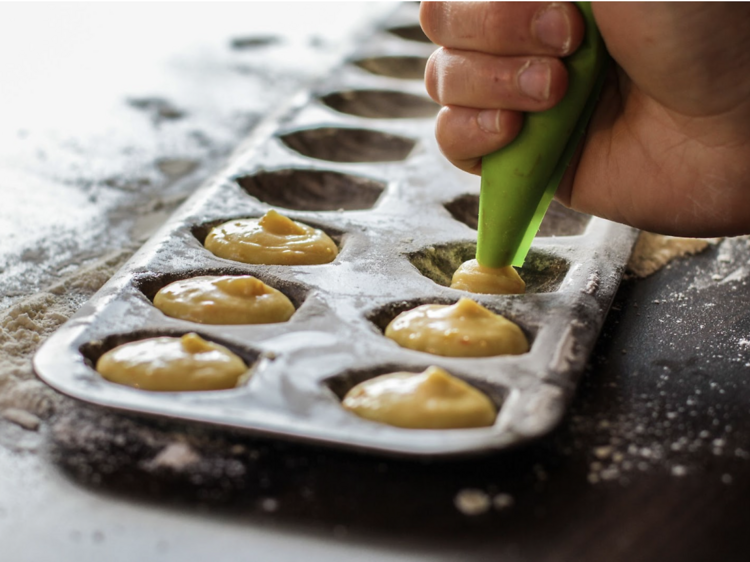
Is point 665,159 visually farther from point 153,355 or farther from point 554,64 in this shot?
point 153,355

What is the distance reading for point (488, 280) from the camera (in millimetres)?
1681

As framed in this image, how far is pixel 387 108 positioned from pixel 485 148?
5.03ft

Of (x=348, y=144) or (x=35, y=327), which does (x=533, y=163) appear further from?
(x=348, y=144)

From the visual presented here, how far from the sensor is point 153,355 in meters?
1.37

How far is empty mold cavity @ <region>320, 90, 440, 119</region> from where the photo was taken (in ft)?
9.70

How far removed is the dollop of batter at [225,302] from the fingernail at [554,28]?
0.69m

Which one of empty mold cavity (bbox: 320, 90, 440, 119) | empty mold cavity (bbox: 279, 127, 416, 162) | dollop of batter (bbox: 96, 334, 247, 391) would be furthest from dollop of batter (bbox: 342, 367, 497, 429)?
empty mold cavity (bbox: 320, 90, 440, 119)

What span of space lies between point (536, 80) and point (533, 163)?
0.52ft

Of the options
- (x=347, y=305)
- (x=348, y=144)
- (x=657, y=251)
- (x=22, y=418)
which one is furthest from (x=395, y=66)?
(x=22, y=418)

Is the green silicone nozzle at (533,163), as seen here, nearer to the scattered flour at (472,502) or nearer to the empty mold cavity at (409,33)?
the scattered flour at (472,502)

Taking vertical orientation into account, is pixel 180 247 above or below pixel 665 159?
below

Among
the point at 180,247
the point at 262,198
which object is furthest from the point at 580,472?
the point at 262,198

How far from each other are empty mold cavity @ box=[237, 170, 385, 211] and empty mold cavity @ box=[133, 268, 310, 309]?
56 cm

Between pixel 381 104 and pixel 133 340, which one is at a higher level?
pixel 133 340
